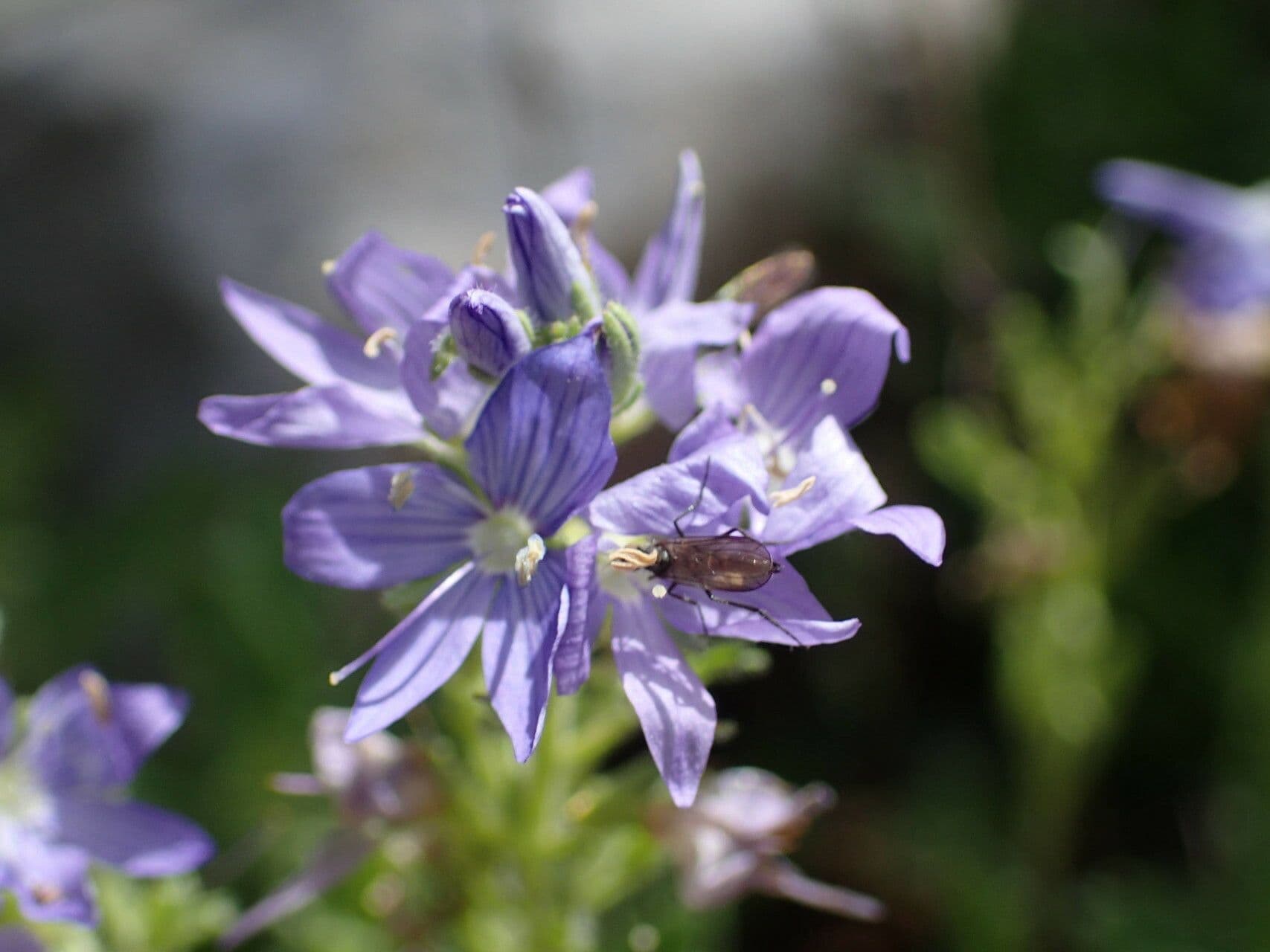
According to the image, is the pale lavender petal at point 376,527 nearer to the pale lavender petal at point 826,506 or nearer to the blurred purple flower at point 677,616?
the blurred purple flower at point 677,616

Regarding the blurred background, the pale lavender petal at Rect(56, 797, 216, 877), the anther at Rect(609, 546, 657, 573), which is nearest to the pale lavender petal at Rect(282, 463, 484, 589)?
the anther at Rect(609, 546, 657, 573)

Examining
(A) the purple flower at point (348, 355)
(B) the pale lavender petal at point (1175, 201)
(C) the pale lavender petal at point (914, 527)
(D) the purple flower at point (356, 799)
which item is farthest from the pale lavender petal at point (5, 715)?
(B) the pale lavender petal at point (1175, 201)

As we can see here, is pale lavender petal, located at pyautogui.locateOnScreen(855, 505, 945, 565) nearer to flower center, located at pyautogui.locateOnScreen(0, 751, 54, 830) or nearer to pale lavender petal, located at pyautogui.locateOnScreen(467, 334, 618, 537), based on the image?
pale lavender petal, located at pyautogui.locateOnScreen(467, 334, 618, 537)

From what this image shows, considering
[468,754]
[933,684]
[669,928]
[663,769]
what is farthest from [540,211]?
[933,684]

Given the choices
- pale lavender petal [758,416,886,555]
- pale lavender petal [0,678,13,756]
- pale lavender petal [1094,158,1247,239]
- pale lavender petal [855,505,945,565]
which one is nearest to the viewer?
pale lavender petal [855,505,945,565]

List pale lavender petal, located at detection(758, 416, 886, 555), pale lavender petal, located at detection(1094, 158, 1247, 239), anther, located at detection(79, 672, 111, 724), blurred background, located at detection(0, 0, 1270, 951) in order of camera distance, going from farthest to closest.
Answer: pale lavender petal, located at detection(1094, 158, 1247, 239) → blurred background, located at detection(0, 0, 1270, 951) → anther, located at detection(79, 672, 111, 724) → pale lavender petal, located at detection(758, 416, 886, 555)

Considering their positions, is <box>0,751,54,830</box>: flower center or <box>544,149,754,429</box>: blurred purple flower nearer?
<box>544,149,754,429</box>: blurred purple flower

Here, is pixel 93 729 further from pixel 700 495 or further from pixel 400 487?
pixel 700 495
